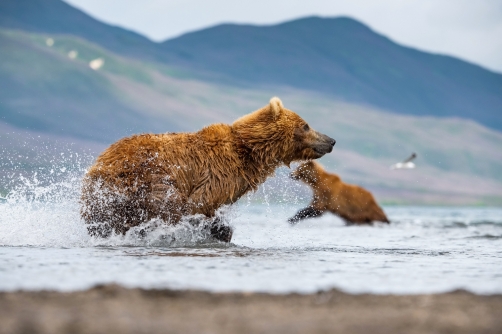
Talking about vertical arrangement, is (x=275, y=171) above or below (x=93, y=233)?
above

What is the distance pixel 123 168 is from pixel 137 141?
431 millimetres

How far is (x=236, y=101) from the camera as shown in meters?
164

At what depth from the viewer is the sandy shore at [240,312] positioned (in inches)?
150

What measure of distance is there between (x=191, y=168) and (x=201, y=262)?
79.2 inches

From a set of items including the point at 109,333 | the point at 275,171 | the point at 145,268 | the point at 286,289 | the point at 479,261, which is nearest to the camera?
the point at 109,333

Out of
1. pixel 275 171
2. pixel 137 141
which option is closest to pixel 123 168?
pixel 137 141

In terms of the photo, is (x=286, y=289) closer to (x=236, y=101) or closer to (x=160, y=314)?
(x=160, y=314)

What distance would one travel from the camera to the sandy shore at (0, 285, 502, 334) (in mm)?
3803

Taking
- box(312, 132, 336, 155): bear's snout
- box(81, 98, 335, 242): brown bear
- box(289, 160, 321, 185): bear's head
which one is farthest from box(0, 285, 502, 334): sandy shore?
box(289, 160, 321, 185): bear's head

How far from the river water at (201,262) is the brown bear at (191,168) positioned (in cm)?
22

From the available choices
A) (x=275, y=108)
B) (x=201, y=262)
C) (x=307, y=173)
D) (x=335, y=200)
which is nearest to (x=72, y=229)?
(x=201, y=262)

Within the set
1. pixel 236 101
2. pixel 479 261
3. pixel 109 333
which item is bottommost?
pixel 109 333

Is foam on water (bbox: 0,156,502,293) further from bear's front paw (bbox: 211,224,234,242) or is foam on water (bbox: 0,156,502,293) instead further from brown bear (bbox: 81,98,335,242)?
brown bear (bbox: 81,98,335,242)

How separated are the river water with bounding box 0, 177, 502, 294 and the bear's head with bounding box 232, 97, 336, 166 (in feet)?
2.57
